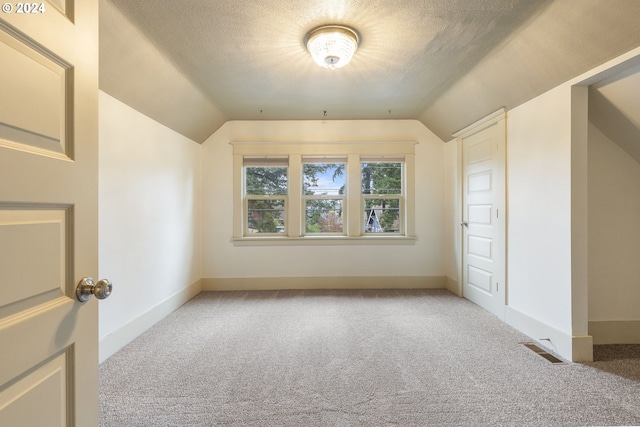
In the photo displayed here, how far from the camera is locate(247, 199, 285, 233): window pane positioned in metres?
4.13

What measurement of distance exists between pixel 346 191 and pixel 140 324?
9.37 feet

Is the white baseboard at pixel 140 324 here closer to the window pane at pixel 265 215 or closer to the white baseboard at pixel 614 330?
the window pane at pixel 265 215

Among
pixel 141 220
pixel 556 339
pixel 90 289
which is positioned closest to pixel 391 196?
pixel 556 339

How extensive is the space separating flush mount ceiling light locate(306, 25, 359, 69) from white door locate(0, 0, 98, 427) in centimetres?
147

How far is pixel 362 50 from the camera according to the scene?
2.32 m

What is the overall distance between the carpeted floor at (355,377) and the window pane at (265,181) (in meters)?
1.82

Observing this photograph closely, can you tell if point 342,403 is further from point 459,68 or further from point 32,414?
point 459,68

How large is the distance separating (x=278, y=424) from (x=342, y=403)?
384 mm

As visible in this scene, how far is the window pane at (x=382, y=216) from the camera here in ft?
13.6

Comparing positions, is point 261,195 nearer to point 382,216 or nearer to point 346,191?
point 346,191

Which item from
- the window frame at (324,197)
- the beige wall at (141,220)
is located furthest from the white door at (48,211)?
the window frame at (324,197)

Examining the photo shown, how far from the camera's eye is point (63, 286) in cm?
79

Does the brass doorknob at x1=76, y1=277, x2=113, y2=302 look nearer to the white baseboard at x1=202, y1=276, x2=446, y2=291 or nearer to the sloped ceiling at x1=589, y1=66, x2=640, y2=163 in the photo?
the sloped ceiling at x1=589, y1=66, x2=640, y2=163

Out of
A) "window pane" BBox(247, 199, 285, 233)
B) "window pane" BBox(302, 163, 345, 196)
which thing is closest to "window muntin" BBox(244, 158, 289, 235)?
"window pane" BBox(247, 199, 285, 233)
